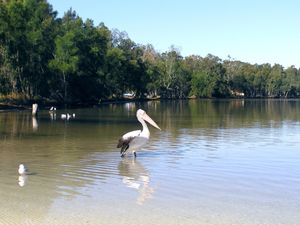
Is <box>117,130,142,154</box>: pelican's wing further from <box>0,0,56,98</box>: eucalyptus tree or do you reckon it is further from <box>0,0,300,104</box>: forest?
<box>0,0,56,98</box>: eucalyptus tree

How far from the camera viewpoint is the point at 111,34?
124 m

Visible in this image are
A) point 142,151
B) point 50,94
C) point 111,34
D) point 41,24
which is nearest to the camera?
point 142,151

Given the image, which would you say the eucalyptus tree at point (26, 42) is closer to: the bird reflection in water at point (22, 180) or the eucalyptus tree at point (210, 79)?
the bird reflection in water at point (22, 180)

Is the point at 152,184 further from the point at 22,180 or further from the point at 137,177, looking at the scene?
the point at 22,180

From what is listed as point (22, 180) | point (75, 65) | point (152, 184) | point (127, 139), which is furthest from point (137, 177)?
point (75, 65)

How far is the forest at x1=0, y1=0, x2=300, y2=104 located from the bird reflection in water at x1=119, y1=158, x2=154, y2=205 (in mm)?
45710

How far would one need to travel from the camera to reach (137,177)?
12.7 meters

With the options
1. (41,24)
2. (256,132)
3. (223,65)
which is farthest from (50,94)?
(223,65)

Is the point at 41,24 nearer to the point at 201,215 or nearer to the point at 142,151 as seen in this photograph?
the point at 142,151

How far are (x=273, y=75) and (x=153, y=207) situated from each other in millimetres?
189012

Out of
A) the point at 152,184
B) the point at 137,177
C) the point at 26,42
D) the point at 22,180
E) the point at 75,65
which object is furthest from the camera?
the point at 75,65

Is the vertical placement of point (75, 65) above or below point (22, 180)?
above

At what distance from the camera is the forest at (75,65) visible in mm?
61469

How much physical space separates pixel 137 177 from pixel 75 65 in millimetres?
62937
